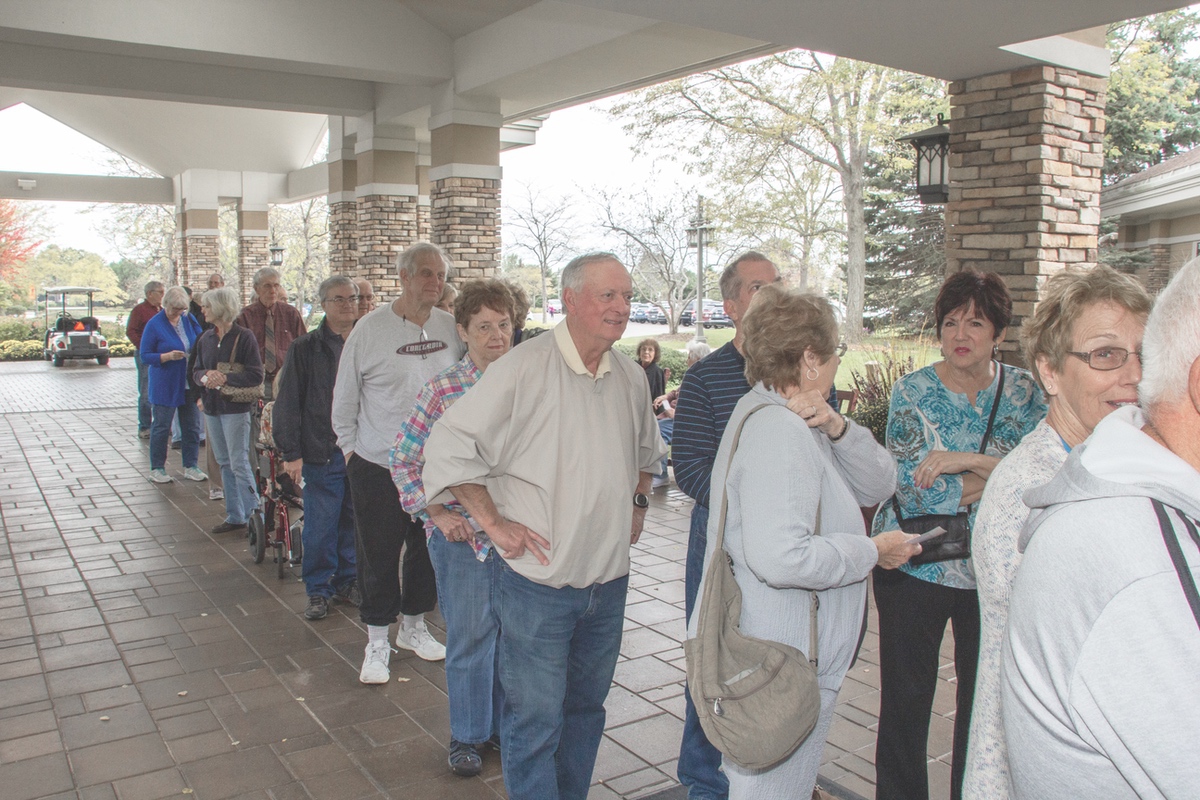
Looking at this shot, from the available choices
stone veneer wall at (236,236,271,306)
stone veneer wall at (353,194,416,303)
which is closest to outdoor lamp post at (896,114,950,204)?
stone veneer wall at (353,194,416,303)

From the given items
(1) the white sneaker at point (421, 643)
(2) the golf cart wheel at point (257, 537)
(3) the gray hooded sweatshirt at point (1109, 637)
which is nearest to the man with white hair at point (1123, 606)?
(3) the gray hooded sweatshirt at point (1109, 637)

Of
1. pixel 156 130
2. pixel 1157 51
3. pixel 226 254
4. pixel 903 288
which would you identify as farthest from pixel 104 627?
pixel 226 254

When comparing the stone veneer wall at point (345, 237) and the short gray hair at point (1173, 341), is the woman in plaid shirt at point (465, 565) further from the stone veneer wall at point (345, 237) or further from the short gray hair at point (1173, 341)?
the stone veneer wall at point (345, 237)

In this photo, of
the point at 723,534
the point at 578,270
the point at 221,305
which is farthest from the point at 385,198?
the point at 723,534

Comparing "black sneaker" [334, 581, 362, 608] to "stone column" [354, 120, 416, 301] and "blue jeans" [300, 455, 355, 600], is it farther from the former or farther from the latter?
"stone column" [354, 120, 416, 301]

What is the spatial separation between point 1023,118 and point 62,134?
46.0 metres

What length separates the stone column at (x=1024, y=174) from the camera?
6.75 m

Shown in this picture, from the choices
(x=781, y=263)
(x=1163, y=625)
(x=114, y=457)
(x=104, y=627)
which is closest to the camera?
(x=1163, y=625)

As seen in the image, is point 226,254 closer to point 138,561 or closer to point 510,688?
point 138,561

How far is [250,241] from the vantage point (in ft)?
72.6

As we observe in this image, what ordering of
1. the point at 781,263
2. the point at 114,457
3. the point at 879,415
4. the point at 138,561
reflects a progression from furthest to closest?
1. the point at 781,263
2. the point at 114,457
3. the point at 879,415
4. the point at 138,561

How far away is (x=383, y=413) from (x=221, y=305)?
3.31 m

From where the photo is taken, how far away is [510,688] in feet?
9.06

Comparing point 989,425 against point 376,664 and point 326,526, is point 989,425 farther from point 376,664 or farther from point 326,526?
point 326,526
